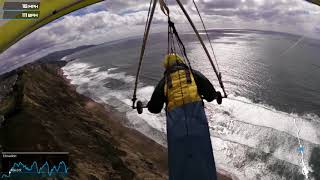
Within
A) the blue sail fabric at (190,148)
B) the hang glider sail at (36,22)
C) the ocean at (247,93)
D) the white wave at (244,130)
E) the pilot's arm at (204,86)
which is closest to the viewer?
the blue sail fabric at (190,148)

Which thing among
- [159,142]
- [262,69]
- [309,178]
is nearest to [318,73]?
[262,69]

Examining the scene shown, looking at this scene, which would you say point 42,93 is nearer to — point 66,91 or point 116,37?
point 66,91

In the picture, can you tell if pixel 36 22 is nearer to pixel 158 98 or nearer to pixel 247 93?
pixel 158 98

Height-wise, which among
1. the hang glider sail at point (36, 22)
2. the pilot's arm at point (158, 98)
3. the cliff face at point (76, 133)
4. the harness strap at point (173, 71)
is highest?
the hang glider sail at point (36, 22)

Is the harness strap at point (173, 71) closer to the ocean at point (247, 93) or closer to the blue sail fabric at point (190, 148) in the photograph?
the blue sail fabric at point (190, 148)
